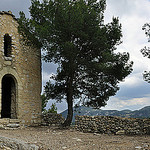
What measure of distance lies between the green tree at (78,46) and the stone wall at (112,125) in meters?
1.35

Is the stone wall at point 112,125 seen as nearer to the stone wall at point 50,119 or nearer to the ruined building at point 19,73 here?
the stone wall at point 50,119

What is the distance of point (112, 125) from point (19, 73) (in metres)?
6.31

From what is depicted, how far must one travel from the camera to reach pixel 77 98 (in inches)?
548

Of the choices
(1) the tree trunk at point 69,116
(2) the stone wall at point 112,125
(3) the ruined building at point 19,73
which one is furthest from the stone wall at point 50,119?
(2) the stone wall at point 112,125

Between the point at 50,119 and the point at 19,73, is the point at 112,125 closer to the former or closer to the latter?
the point at 50,119

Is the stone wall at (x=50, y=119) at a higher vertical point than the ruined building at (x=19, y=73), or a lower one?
lower

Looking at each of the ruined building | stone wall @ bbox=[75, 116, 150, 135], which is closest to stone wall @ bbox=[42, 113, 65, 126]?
the ruined building

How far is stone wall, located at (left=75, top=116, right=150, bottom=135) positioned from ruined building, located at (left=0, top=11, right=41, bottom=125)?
10.5 ft

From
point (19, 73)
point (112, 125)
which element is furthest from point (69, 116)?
point (19, 73)

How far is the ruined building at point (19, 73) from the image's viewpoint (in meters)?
11.7

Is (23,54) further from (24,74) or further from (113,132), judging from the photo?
Answer: (113,132)

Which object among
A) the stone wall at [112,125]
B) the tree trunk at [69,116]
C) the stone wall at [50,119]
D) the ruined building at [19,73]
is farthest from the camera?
the stone wall at [50,119]

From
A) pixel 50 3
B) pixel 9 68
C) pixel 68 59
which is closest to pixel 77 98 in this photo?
pixel 68 59

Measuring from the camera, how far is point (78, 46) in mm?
12812
